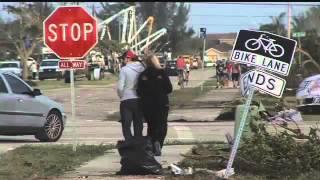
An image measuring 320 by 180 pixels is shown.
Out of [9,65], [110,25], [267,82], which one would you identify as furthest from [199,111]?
[110,25]

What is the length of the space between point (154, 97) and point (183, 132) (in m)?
5.95

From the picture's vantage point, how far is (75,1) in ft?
51.7

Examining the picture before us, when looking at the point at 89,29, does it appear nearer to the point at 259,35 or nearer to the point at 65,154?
the point at 65,154

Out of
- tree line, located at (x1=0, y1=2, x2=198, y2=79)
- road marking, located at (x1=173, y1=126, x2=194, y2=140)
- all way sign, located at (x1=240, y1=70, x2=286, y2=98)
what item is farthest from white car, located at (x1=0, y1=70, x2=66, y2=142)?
tree line, located at (x1=0, y1=2, x2=198, y2=79)

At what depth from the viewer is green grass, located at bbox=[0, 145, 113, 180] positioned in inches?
372

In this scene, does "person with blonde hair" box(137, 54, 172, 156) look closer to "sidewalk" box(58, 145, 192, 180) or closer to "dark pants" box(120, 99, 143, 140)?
"dark pants" box(120, 99, 143, 140)

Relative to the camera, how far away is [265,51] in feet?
28.4

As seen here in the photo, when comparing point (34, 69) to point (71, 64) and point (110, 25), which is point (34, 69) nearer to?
point (71, 64)

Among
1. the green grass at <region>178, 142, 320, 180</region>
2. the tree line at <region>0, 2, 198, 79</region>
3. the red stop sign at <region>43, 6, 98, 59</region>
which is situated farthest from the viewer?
the tree line at <region>0, 2, 198, 79</region>

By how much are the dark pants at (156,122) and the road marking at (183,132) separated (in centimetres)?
411

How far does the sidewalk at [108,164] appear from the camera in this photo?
9312mm

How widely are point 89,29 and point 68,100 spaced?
20.2 meters

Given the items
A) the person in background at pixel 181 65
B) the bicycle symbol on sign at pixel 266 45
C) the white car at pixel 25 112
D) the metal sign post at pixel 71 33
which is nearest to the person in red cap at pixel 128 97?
the metal sign post at pixel 71 33

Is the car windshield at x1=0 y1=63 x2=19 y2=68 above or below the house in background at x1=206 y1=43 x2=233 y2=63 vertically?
above
